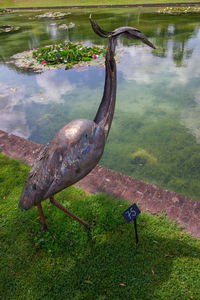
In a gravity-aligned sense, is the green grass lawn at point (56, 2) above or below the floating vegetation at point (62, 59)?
above

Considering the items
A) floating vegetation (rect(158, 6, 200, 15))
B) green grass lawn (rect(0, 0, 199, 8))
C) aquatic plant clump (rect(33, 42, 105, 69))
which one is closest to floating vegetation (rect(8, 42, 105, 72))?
aquatic plant clump (rect(33, 42, 105, 69))

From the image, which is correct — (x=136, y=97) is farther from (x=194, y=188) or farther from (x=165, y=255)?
(x=165, y=255)

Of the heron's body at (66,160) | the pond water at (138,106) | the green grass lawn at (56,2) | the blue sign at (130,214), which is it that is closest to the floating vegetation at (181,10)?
the green grass lawn at (56,2)

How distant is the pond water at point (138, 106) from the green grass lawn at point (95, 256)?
1.13 meters

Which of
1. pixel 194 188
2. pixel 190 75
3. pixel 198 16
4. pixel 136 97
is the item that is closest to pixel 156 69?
pixel 190 75

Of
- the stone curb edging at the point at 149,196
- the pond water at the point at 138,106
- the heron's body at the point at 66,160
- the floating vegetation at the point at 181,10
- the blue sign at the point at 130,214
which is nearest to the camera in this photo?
the heron's body at the point at 66,160

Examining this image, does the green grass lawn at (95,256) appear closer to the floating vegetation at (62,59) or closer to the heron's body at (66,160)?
the heron's body at (66,160)

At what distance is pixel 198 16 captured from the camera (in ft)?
48.5

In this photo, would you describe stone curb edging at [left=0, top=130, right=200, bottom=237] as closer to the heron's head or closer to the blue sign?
the blue sign

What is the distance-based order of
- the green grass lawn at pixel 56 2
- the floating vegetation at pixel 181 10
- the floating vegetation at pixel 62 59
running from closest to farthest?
the floating vegetation at pixel 62 59 → the floating vegetation at pixel 181 10 → the green grass lawn at pixel 56 2

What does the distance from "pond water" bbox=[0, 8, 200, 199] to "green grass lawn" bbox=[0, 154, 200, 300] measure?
1129 mm

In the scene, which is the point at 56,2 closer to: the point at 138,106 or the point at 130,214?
the point at 138,106

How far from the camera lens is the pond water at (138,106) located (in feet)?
13.2

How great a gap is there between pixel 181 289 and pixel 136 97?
195 inches
